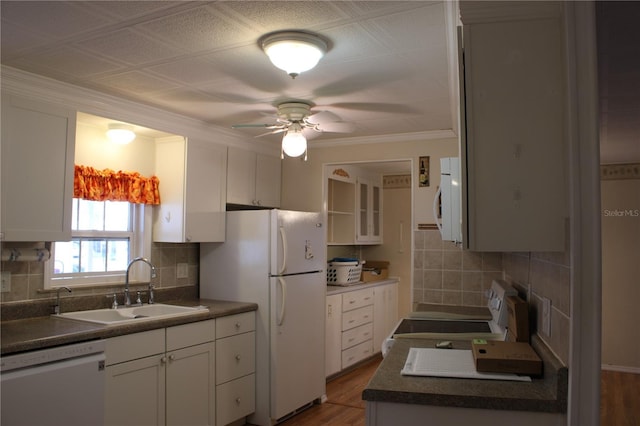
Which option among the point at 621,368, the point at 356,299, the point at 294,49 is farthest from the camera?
the point at 356,299

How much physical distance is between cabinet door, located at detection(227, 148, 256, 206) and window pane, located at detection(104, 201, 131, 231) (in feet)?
2.64

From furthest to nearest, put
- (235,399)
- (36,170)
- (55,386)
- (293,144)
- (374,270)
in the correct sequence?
1. (374,270)
2. (235,399)
3. (293,144)
4. (36,170)
5. (55,386)

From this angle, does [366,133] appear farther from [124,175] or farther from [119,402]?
[119,402]

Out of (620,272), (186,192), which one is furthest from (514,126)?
(186,192)

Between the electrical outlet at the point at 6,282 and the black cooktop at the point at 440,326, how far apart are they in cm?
223

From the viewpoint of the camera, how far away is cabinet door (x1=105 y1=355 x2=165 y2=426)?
279 cm

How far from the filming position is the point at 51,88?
9.64ft

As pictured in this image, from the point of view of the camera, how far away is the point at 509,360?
186 cm

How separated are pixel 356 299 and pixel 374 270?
0.89 meters

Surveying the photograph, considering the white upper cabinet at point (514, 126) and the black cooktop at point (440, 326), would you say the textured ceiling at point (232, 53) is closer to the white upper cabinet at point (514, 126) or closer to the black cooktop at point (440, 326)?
the white upper cabinet at point (514, 126)

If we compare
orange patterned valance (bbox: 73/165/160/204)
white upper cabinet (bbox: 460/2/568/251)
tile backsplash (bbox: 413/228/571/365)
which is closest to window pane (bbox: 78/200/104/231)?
orange patterned valance (bbox: 73/165/160/204)

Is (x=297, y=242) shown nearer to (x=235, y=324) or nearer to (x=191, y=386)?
(x=235, y=324)

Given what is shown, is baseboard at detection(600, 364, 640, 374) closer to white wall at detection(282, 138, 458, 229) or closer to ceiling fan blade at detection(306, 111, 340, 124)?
ceiling fan blade at detection(306, 111, 340, 124)

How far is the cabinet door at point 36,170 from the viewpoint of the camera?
269 centimetres
